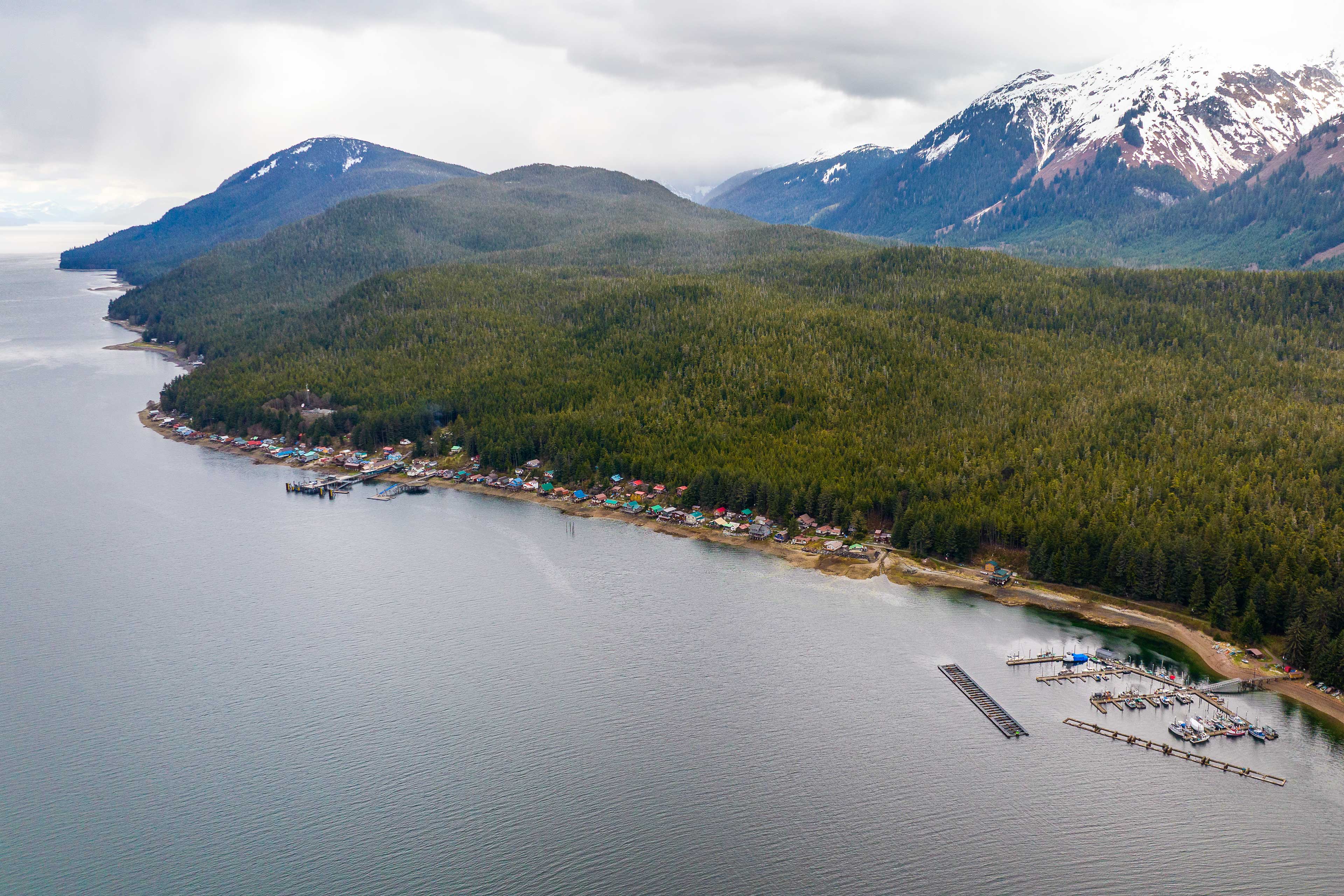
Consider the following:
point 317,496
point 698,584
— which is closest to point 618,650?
point 698,584

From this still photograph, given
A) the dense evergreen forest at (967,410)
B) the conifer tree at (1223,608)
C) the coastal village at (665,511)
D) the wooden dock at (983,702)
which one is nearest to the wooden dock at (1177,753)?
the coastal village at (665,511)

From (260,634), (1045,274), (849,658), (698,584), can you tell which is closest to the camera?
(849,658)

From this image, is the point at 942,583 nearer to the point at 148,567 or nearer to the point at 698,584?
the point at 698,584

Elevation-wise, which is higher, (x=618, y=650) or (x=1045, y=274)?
(x=1045, y=274)

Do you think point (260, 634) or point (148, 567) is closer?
point (260, 634)

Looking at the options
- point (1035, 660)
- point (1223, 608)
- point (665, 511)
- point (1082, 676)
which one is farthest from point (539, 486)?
point (1223, 608)

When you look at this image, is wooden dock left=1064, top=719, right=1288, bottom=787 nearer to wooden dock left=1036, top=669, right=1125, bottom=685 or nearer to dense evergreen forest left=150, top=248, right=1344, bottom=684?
wooden dock left=1036, top=669, right=1125, bottom=685

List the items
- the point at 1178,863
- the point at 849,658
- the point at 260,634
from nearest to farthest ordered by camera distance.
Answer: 1. the point at 1178,863
2. the point at 849,658
3. the point at 260,634
